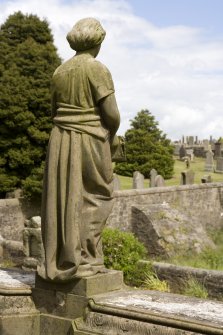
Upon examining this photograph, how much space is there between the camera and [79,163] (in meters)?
5.59

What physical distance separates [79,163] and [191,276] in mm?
5364

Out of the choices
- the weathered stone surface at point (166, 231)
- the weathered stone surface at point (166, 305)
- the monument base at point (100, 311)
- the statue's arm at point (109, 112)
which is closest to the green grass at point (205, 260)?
the weathered stone surface at point (166, 231)

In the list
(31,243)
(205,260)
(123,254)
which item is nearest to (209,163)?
(205,260)

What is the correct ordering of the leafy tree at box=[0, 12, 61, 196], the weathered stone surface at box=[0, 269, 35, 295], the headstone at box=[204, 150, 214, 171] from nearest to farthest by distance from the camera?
1. the weathered stone surface at box=[0, 269, 35, 295]
2. the leafy tree at box=[0, 12, 61, 196]
3. the headstone at box=[204, 150, 214, 171]

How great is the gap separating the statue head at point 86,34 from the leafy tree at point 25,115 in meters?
16.2

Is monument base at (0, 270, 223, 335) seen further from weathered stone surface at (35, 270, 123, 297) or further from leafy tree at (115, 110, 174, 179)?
leafy tree at (115, 110, 174, 179)

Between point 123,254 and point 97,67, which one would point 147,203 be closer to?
point 123,254

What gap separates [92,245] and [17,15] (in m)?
22.8

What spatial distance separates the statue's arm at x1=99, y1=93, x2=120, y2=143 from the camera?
5.57 metres

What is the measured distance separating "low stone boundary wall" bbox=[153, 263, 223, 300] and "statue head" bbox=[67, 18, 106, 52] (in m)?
5.62

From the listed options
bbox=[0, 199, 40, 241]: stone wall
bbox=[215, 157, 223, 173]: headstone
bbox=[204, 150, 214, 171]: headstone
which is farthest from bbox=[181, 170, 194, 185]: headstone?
bbox=[204, 150, 214, 171]: headstone

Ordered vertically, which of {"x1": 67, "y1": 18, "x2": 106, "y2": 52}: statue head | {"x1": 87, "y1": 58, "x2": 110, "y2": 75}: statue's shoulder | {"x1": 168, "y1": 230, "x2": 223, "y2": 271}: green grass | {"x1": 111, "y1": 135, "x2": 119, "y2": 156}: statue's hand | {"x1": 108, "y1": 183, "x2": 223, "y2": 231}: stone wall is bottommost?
{"x1": 168, "y1": 230, "x2": 223, "y2": 271}: green grass

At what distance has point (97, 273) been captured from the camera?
5719mm

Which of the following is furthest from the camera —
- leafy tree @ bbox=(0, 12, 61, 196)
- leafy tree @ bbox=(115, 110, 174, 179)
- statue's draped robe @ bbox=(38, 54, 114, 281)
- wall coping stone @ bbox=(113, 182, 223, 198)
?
leafy tree @ bbox=(115, 110, 174, 179)
